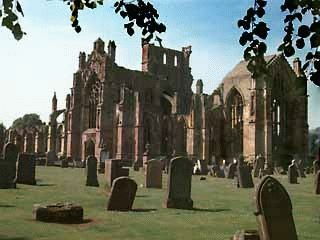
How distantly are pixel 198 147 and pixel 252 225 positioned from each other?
4074cm

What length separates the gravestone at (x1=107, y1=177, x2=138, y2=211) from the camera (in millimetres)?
11875

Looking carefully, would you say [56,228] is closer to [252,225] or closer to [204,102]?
[252,225]

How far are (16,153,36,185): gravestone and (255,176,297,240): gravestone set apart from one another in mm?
13400

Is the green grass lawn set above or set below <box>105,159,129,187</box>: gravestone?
below

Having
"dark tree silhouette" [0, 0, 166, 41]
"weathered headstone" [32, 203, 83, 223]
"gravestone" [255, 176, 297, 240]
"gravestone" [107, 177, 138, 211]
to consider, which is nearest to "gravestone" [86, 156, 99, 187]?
"gravestone" [107, 177, 138, 211]

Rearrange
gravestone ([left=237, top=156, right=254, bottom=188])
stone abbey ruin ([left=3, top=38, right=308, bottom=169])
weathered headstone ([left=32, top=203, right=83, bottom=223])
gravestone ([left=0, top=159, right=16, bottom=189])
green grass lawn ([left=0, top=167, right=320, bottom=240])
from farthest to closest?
stone abbey ruin ([left=3, top=38, right=308, bottom=169]), gravestone ([left=237, top=156, right=254, bottom=188]), gravestone ([left=0, top=159, right=16, bottom=189]), weathered headstone ([left=32, top=203, right=83, bottom=223]), green grass lawn ([left=0, top=167, right=320, bottom=240])

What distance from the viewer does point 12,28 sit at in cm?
344

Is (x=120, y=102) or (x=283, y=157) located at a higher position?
(x=120, y=102)

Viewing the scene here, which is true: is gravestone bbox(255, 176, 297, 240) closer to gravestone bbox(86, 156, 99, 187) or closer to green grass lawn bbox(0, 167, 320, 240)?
green grass lawn bbox(0, 167, 320, 240)

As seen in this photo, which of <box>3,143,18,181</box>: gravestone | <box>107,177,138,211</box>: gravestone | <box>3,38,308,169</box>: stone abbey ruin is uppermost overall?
<box>3,38,308,169</box>: stone abbey ruin

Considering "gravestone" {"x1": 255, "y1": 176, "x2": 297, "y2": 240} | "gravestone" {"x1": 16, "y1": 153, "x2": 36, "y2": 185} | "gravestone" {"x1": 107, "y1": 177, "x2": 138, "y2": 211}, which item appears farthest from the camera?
"gravestone" {"x1": 16, "y1": 153, "x2": 36, "y2": 185}

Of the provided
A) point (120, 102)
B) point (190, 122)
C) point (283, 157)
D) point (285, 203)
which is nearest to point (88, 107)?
point (120, 102)

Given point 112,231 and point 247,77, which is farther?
point 247,77

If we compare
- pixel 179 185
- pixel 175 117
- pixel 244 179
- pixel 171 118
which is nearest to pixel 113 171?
pixel 179 185
